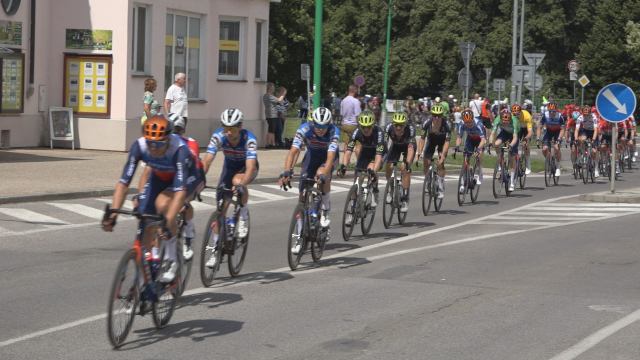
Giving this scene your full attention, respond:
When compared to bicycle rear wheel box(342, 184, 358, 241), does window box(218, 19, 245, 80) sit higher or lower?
higher

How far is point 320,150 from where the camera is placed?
37.2 feet

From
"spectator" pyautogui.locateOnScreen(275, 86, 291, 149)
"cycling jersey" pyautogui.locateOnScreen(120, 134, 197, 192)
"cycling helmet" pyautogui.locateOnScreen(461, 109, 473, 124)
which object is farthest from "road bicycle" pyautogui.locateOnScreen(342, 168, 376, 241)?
"spectator" pyautogui.locateOnScreen(275, 86, 291, 149)

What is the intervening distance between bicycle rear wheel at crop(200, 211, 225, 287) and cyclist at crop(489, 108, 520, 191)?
1150 centimetres

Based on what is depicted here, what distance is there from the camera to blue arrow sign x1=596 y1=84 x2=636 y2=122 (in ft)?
64.0

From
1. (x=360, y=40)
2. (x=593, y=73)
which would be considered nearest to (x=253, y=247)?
(x=593, y=73)

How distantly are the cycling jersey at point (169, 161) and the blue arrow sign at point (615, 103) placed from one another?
1397 cm

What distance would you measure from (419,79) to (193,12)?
45.2 meters

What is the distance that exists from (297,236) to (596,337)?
3.73 metres

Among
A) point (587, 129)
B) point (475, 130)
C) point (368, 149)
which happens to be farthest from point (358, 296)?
point (587, 129)

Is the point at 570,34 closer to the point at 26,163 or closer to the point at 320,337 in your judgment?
the point at 26,163

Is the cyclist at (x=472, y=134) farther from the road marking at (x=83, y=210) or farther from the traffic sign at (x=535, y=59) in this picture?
the traffic sign at (x=535, y=59)

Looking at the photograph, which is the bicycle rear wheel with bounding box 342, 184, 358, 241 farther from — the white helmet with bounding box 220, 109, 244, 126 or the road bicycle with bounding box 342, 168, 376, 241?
the white helmet with bounding box 220, 109, 244, 126

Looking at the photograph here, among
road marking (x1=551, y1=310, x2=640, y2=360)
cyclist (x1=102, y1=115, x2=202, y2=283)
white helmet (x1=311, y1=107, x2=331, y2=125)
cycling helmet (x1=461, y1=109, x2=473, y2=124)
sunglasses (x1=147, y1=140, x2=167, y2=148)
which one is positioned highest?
cycling helmet (x1=461, y1=109, x2=473, y2=124)

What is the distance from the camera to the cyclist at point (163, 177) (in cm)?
713
